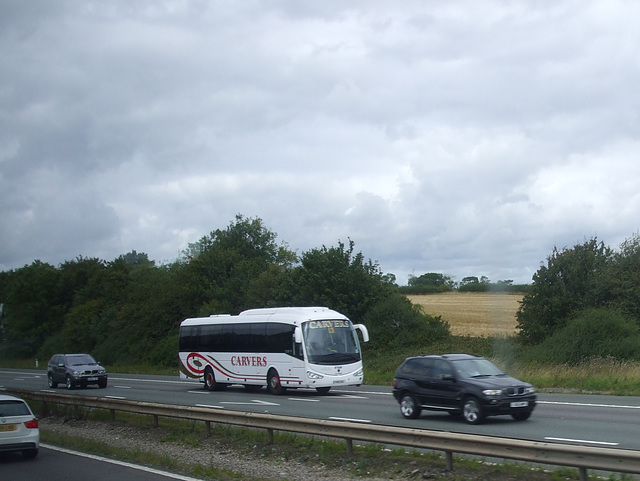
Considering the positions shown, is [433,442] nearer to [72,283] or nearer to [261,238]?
[261,238]

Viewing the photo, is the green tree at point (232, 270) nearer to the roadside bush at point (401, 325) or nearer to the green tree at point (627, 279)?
the roadside bush at point (401, 325)

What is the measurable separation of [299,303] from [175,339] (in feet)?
48.0

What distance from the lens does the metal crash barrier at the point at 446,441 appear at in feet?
27.9

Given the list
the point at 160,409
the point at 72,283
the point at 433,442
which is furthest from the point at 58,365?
the point at 72,283

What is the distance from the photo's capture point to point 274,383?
27.5 metres

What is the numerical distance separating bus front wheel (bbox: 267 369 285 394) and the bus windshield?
76.5 inches

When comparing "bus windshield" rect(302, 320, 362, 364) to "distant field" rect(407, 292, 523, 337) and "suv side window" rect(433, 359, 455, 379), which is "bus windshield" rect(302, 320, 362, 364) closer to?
"distant field" rect(407, 292, 523, 337)

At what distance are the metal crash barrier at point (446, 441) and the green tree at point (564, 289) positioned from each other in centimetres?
2621

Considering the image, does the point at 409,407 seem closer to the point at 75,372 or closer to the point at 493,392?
the point at 493,392

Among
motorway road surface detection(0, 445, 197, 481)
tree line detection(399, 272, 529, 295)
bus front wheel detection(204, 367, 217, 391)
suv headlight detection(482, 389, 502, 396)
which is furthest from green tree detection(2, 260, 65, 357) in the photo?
suv headlight detection(482, 389, 502, 396)

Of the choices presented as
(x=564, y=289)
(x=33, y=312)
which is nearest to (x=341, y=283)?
(x=564, y=289)

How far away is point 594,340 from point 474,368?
A: 18.7 metres

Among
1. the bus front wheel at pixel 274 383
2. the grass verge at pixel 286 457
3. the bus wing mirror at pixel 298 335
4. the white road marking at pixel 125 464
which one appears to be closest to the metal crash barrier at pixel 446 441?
the grass verge at pixel 286 457

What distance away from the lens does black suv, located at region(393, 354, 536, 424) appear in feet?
50.5
